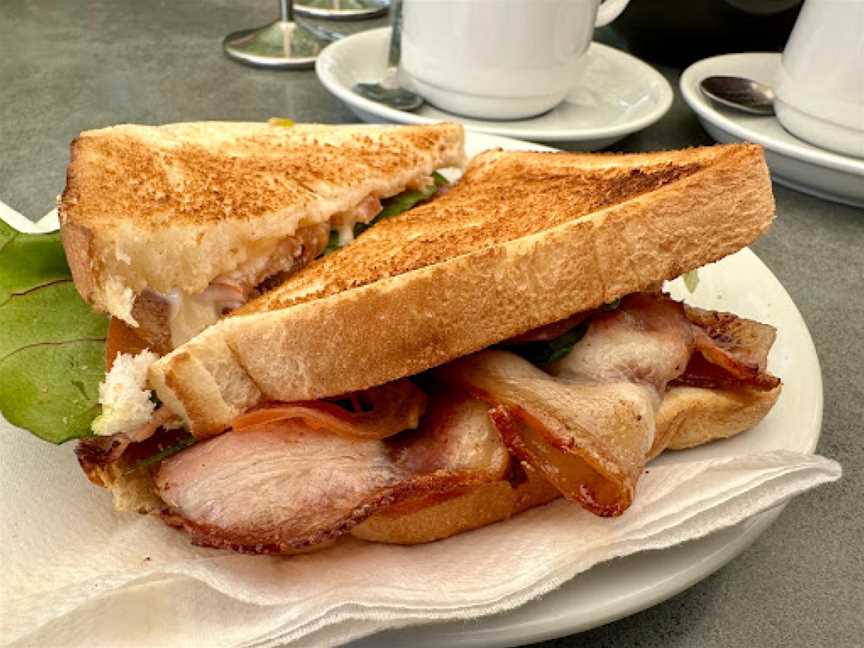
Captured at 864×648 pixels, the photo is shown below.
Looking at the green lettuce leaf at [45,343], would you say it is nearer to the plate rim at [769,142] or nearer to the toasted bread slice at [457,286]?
the toasted bread slice at [457,286]

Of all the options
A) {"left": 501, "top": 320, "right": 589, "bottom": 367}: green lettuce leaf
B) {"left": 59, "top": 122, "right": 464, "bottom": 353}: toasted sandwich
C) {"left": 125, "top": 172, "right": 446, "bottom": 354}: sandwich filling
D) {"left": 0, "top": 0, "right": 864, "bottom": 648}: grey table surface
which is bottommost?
{"left": 0, "top": 0, "right": 864, "bottom": 648}: grey table surface

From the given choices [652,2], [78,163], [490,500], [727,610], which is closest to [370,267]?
[490,500]

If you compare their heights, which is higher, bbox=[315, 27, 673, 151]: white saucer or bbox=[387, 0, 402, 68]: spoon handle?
bbox=[387, 0, 402, 68]: spoon handle

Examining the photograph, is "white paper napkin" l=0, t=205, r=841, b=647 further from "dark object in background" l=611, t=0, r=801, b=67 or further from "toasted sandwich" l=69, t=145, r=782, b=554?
"dark object in background" l=611, t=0, r=801, b=67

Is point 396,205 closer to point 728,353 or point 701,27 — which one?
point 728,353

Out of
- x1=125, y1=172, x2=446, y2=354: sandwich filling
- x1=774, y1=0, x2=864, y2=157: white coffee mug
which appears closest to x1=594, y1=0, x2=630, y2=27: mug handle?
x1=774, y1=0, x2=864, y2=157: white coffee mug

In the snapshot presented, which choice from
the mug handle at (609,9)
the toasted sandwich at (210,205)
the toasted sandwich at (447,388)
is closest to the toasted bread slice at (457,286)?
the toasted sandwich at (447,388)

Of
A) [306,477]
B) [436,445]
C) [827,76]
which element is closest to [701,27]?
[827,76]

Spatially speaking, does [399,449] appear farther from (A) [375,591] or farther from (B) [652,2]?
(B) [652,2]
